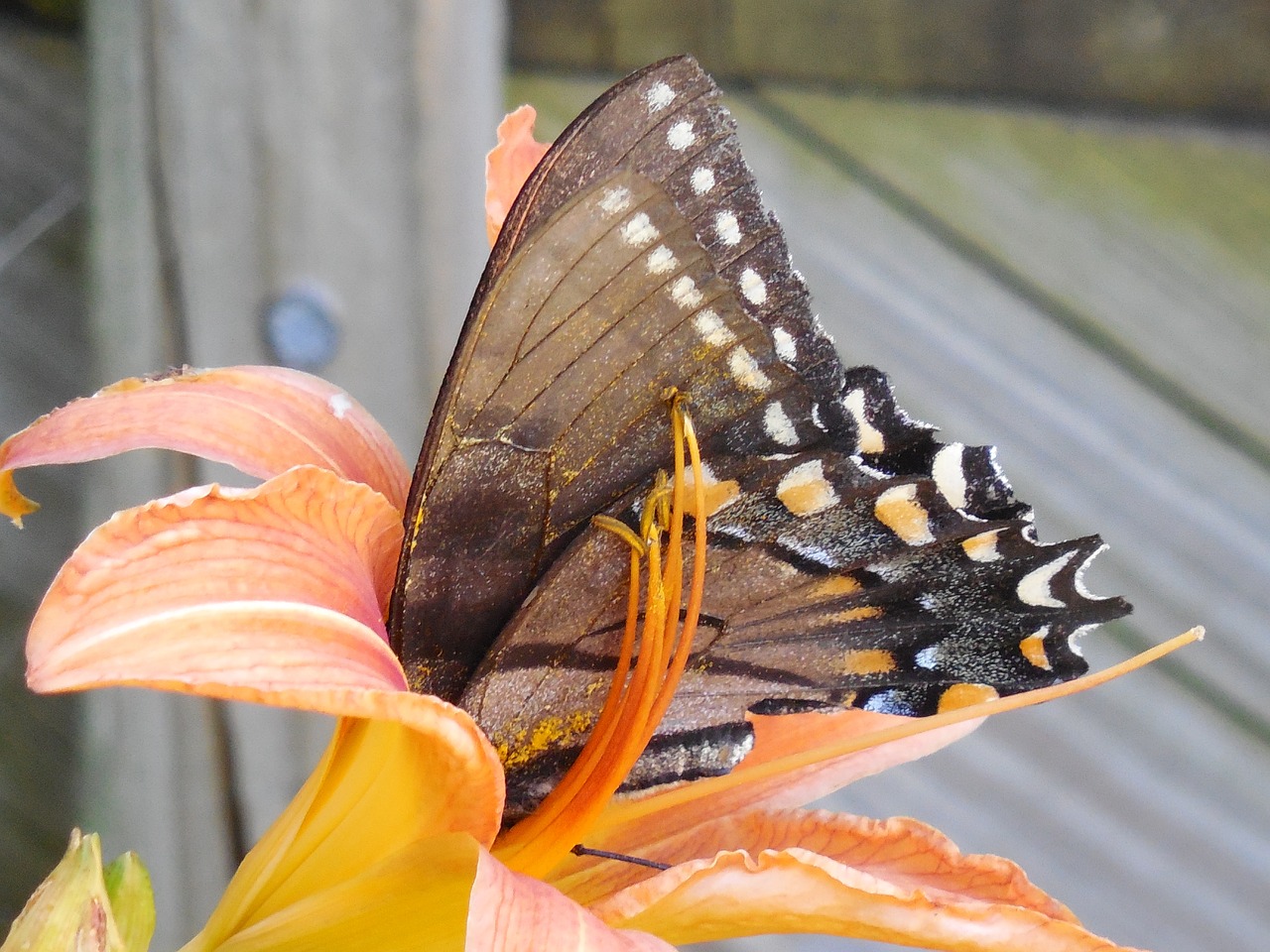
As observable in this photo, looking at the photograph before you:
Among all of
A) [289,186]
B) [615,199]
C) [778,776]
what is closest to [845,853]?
[778,776]

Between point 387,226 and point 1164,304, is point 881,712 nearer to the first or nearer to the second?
point 387,226

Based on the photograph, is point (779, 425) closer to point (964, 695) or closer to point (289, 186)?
point (964, 695)

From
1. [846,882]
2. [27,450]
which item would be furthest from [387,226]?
[846,882]

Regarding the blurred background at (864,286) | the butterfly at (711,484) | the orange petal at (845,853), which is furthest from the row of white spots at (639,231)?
the blurred background at (864,286)

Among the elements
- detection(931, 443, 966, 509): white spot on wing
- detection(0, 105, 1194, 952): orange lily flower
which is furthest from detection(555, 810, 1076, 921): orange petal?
detection(931, 443, 966, 509): white spot on wing

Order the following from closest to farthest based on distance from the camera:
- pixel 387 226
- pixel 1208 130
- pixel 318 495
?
1. pixel 318 495
2. pixel 387 226
3. pixel 1208 130
